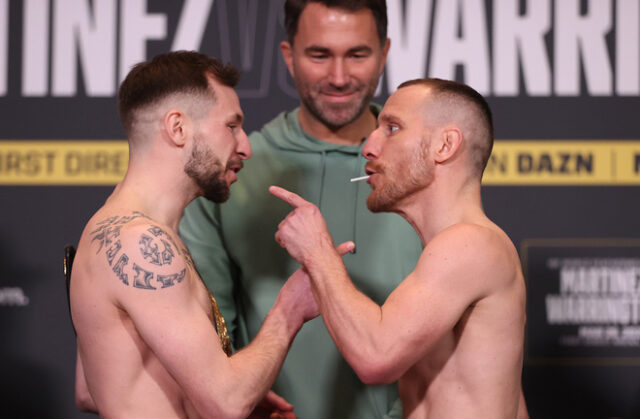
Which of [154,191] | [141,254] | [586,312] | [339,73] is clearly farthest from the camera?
[586,312]

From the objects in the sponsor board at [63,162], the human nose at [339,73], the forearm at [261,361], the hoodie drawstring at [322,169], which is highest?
the human nose at [339,73]

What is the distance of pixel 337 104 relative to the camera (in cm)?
203

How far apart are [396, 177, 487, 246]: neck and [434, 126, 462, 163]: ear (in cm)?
6

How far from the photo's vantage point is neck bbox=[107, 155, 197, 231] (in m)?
1.52

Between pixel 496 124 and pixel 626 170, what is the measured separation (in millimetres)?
520

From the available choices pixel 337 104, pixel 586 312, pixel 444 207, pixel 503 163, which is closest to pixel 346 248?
pixel 444 207

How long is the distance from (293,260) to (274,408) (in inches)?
15.6

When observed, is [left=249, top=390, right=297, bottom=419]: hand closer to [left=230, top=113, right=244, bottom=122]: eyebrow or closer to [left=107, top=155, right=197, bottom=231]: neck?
[left=107, top=155, right=197, bottom=231]: neck

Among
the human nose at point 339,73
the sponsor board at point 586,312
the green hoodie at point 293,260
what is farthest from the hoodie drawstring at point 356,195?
the sponsor board at point 586,312

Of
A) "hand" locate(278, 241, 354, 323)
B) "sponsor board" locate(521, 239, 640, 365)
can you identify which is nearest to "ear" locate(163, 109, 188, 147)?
"hand" locate(278, 241, 354, 323)

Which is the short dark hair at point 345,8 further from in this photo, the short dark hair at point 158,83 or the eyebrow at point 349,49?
the short dark hair at point 158,83

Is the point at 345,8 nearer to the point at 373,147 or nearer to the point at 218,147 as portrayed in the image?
the point at 373,147

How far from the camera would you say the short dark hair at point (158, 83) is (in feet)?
5.07

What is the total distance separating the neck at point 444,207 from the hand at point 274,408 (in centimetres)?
55
